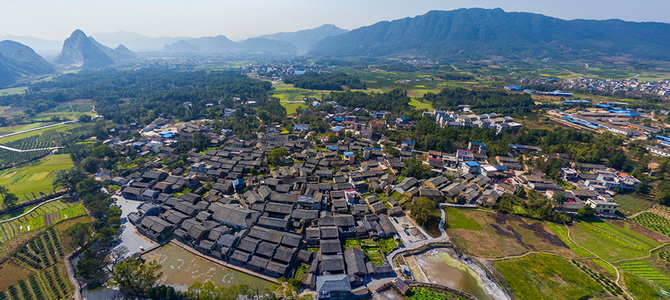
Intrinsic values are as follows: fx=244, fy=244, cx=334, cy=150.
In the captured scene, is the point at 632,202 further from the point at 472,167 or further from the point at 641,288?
the point at 472,167

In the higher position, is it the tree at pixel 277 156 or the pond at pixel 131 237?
the tree at pixel 277 156

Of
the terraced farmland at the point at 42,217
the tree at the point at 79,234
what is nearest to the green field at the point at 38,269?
the tree at the point at 79,234

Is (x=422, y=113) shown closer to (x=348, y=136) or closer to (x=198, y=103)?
(x=348, y=136)

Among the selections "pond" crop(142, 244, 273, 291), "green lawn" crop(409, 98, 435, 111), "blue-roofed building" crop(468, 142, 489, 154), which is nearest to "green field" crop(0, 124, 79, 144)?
"pond" crop(142, 244, 273, 291)

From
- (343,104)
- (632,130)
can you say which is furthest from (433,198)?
(632,130)

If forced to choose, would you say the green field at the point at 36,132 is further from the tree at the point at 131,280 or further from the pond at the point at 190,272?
the tree at the point at 131,280
